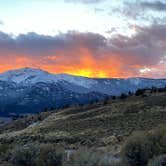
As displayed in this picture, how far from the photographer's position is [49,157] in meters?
37.8

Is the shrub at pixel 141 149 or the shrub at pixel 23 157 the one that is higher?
the shrub at pixel 141 149

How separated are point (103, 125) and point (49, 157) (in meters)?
47.7

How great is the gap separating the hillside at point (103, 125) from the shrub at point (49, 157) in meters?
17.3

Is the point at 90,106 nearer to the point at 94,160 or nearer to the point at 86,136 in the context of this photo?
the point at 86,136

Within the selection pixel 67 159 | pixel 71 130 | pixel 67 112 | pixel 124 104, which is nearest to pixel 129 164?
pixel 67 159

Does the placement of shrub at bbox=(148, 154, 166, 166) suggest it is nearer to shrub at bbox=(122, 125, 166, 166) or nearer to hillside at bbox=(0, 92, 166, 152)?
shrub at bbox=(122, 125, 166, 166)

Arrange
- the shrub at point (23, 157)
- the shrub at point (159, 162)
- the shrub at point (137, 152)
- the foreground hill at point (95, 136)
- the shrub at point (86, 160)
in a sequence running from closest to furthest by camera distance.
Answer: the shrub at point (159, 162) < the shrub at point (86, 160) < the shrub at point (137, 152) < the foreground hill at point (95, 136) < the shrub at point (23, 157)

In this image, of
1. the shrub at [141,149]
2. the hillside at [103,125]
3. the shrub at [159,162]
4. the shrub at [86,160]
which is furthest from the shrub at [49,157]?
the hillside at [103,125]

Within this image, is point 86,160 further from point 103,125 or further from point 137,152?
point 103,125

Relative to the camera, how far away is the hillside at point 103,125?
68.8 meters

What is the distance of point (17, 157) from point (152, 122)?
42.2m

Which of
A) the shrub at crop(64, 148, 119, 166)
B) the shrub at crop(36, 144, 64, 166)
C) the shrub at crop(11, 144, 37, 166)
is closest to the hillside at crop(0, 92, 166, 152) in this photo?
the shrub at crop(36, 144, 64, 166)

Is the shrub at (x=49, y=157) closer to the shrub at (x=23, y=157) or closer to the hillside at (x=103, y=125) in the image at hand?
the shrub at (x=23, y=157)

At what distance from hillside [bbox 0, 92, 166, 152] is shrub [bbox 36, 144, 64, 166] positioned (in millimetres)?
17257
